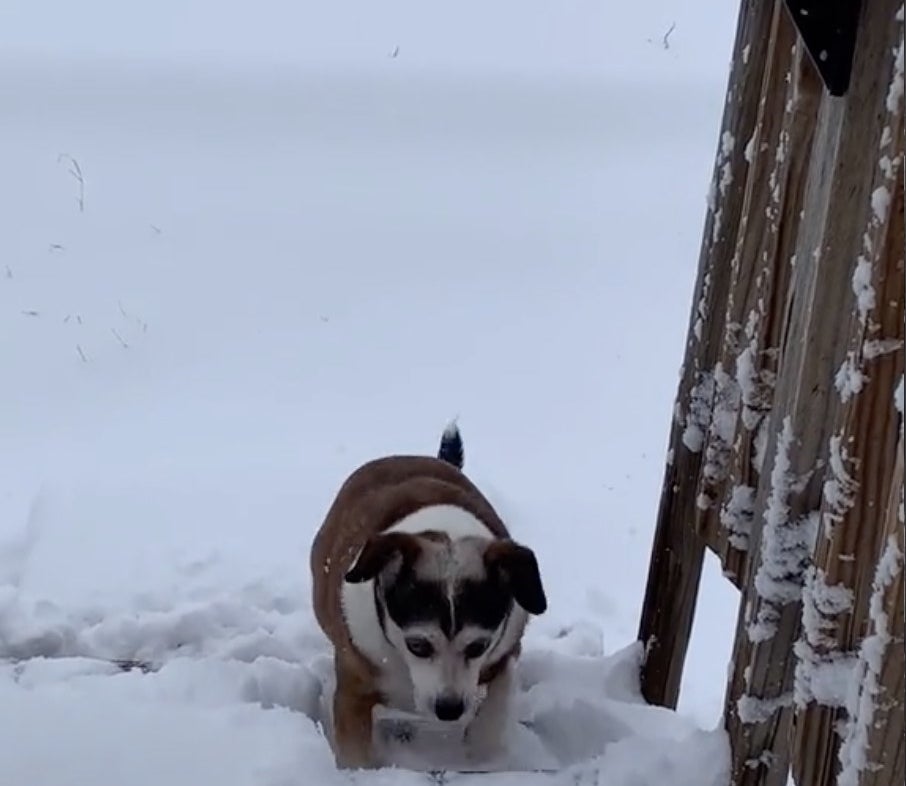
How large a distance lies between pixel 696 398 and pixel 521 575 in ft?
Result: 2.06

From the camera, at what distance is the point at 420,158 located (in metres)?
8.50

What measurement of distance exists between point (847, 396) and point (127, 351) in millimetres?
4510

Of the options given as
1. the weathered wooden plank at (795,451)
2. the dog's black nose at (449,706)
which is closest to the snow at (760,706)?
the weathered wooden plank at (795,451)

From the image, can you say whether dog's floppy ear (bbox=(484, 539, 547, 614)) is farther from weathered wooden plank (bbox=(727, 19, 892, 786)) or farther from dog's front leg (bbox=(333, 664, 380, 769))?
weathered wooden plank (bbox=(727, 19, 892, 786))

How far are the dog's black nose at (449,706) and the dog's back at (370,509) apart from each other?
27 cm

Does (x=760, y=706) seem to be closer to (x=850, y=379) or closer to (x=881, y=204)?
(x=850, y=379)

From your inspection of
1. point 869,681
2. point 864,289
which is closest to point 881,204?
point 864,289

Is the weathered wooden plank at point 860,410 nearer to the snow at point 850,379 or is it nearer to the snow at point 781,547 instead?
the snow at point 850,379

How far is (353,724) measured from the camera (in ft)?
10.9

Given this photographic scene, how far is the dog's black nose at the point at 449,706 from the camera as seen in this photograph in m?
3.21

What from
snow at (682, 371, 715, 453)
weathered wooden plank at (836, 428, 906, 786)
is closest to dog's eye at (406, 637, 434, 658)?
snow at (682, 371, 715, 453)

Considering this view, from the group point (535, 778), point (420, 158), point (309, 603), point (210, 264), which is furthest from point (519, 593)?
point (420, 158)

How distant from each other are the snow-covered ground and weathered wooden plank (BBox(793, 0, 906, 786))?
0.60 metres

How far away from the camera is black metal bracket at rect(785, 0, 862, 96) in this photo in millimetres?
1944
